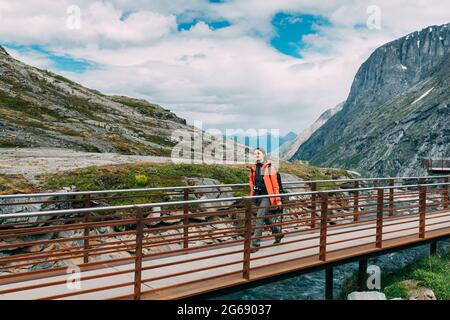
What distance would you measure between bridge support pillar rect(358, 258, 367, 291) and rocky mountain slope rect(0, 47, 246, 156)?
2713cm

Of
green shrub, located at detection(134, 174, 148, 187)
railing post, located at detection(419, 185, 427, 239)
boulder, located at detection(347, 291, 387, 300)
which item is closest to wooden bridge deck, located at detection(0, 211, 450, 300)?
railing post, located at detection(419, 185, 427, 239)

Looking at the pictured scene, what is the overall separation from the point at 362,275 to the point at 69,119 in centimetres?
4502

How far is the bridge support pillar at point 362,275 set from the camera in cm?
1232

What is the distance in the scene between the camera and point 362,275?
1255cm

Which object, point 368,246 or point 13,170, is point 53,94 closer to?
point 13,170

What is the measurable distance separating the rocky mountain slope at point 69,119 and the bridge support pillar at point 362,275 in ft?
89.0

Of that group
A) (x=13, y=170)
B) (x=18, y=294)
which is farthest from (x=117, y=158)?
(x=18, y=294)

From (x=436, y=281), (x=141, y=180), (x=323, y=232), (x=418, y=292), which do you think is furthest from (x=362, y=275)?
(x=141, y=180)

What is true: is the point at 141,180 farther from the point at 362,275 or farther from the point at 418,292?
the point at 418,292

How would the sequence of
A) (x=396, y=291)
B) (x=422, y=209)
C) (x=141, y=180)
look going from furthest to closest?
(x=141, y=180) → (x=422, y=209) → (x=396, y=291)

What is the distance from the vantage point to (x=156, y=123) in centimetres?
6594

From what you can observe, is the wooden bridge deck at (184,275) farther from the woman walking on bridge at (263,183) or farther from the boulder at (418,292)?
the boulder at (418,292)

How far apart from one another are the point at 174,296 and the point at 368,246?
6091 mm

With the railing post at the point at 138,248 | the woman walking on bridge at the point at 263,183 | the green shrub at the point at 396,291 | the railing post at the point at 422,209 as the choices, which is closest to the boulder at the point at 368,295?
the green shrub at the point at 396,291
